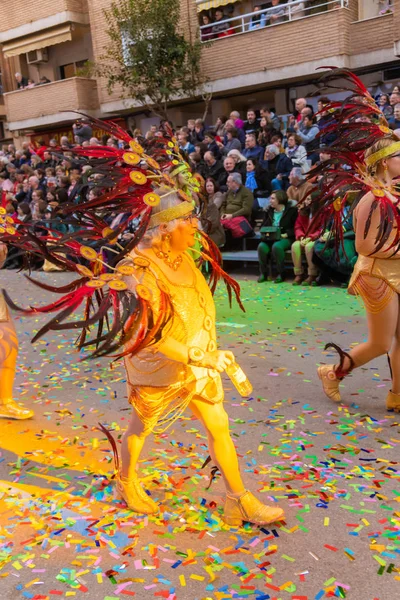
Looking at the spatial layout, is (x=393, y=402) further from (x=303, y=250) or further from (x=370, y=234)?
(x=303, y=250)

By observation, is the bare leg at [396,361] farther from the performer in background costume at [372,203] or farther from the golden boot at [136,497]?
the golden boot at [136,497]

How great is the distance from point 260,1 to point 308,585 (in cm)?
1815

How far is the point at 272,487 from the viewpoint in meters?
3.15

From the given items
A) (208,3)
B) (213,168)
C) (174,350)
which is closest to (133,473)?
(174,350)

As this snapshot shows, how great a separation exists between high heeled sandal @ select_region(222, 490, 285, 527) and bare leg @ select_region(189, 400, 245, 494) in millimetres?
50

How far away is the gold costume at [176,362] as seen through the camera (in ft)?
8.63

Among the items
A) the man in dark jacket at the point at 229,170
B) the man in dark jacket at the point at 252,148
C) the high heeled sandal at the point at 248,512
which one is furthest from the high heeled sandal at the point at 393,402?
the man in dark jacket at the point at 252,148

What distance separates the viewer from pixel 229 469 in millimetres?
2750

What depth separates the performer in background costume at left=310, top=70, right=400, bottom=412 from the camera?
3574 millimetres

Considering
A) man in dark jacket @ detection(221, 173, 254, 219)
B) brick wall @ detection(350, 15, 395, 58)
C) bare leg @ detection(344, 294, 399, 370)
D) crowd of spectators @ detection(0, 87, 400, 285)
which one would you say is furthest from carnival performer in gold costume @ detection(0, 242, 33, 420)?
brick wall @ detection(350, 15, 395, 58)

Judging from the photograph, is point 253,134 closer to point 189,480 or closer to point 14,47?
point 189,480

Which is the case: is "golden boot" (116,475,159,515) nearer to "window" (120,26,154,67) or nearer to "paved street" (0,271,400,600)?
"paved street" (0,271,400,600)

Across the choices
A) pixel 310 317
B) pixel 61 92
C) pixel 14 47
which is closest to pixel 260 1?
pixel 61 92

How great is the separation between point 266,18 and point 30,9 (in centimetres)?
1022
